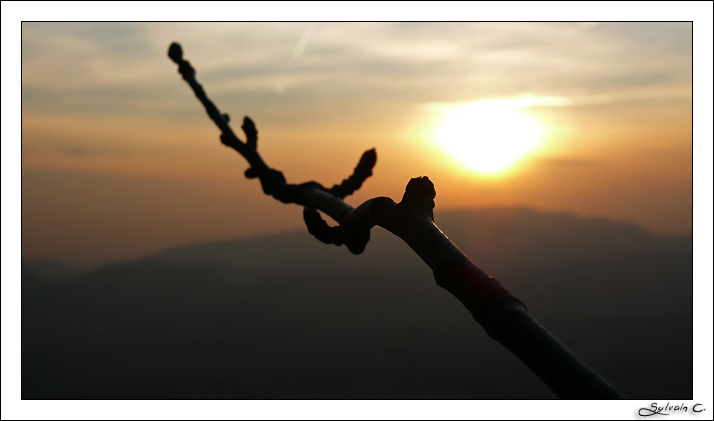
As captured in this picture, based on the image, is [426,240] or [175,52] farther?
[175,52]

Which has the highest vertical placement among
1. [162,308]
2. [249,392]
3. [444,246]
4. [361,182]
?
[162,308]

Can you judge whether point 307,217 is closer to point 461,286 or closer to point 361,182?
point 361,182

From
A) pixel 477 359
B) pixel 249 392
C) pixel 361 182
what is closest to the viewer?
pixel 361 182

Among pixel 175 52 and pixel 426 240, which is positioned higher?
pixel 175 52

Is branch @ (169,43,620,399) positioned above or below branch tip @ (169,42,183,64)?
below

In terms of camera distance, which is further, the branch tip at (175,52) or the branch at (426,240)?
the branch tip at (175,52)

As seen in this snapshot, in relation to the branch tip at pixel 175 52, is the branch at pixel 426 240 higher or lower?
lower

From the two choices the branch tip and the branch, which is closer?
the branch

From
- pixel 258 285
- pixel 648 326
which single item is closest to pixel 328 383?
pixel 258 285
